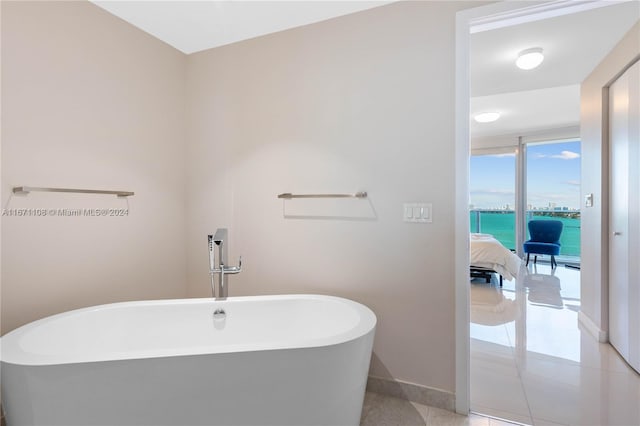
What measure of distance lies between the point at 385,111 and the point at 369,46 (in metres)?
0.44

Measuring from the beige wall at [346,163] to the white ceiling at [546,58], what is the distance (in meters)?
1.04

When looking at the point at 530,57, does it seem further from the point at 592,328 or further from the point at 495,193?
the point at 495,193

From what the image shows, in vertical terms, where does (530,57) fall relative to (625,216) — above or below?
above

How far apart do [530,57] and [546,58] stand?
0.34 m

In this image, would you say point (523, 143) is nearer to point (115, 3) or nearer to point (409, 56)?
point (409, 56)

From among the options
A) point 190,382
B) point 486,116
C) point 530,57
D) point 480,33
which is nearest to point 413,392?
point 190,382

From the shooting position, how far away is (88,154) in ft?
6.52

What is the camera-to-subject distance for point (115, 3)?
198 centimetres

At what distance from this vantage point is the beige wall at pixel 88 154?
168cm

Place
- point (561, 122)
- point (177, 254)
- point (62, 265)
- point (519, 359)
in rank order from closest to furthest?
point (62, 265)
point (519, 359)
point (177, 254)
point (561, 122)

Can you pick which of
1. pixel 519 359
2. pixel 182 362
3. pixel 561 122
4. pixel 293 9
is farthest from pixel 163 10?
pixel 561 122

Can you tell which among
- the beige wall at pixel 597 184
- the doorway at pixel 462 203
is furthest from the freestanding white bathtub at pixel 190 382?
the beige wall at pixel 597 184

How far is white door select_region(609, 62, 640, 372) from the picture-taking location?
218 cm

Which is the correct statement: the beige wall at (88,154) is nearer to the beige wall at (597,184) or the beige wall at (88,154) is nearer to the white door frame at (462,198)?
the white door frame at (462,198)
